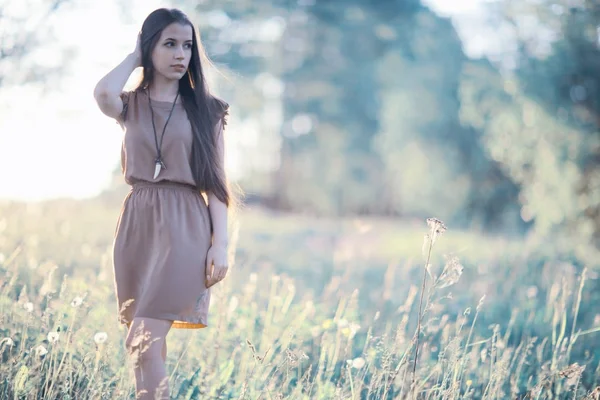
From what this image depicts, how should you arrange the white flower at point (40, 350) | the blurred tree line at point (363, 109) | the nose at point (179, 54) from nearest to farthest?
the white flower at point (40, 350)
the nose at point (179, 54)
the blurred tree line at point (363, 109)

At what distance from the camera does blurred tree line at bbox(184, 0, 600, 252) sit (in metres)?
20.1

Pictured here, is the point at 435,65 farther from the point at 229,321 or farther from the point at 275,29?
the point at 229,321

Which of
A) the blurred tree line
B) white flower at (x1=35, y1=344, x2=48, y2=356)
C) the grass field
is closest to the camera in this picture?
white flower at (x1=35, y1=344, x2=48, y2=356)

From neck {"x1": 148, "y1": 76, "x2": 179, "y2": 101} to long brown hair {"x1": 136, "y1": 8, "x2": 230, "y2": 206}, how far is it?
3 centimetres

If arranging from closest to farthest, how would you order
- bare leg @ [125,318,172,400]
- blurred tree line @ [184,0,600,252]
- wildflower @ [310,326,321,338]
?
bare leg @ [125,318,172,400] < wildflower @ [310,326,321,338] < blurred tree line @ [184,0,600,252]

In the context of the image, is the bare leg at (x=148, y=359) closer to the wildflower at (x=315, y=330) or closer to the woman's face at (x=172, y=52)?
the woman's face at (x=172, y=52)

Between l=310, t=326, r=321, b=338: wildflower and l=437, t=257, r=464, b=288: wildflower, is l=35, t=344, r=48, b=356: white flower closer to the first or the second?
l=437, t=257, r=464, b=288: wildflower

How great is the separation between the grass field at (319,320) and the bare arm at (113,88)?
2.36 feet

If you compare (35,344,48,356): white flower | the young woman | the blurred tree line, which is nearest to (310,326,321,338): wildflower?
the young woman

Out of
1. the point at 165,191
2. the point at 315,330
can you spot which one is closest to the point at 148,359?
the point at 165,191

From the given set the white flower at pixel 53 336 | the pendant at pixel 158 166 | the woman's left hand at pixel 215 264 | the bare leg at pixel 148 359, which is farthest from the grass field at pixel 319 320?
the pendant at pixel 158 166

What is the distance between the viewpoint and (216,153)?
10.6 feet

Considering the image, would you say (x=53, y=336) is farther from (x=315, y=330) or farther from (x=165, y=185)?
(x=315, y=330)

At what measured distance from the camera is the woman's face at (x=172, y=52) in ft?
10.4
